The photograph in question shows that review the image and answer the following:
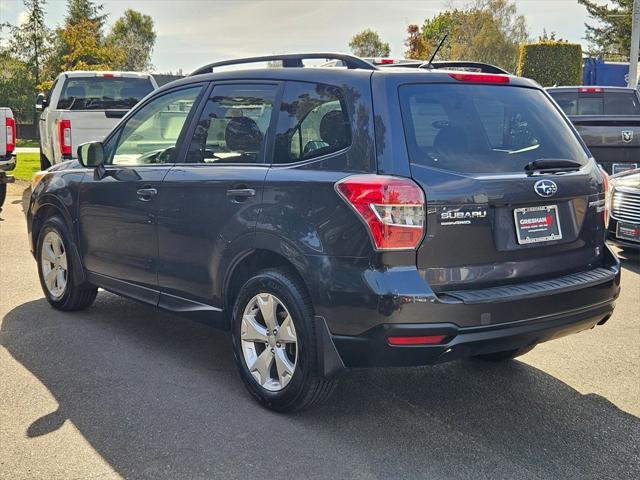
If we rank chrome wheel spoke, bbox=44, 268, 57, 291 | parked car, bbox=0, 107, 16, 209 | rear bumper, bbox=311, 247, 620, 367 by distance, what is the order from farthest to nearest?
parked car, bbox=0, 107, 16, 209 < chrome wheel spoke, bbox=44, 268, 57, 291 < rear bumper, bbox=311, 247, 620, 367

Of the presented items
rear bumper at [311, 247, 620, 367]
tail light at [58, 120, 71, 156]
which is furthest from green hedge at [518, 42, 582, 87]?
rear bumper at [311, 247, 620, 367]

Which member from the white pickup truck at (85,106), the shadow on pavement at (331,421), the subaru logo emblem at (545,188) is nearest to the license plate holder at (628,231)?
the shadow on pavement at (331,421)

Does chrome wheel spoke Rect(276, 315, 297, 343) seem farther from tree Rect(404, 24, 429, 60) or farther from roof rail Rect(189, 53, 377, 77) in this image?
tree Rect(404, 24, 429, 60)

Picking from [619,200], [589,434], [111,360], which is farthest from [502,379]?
[619,200]

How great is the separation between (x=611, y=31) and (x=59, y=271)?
6020cm

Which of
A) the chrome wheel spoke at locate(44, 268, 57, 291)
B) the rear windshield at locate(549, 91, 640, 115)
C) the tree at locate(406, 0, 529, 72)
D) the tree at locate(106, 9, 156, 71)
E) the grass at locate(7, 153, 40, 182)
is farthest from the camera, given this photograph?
the tree at locate(106, 9, 156, 71)

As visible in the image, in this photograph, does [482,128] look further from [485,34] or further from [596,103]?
[485,34]

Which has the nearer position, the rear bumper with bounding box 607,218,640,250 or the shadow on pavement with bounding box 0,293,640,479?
the shadow on pavement with bounding box 0,293,640,479

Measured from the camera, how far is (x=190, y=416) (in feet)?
13.6

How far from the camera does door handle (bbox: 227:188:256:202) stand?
14.0ft

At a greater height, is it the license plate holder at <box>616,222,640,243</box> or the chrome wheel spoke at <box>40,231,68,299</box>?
the chrome wheel spoke at <box>40,231,68,299</box>

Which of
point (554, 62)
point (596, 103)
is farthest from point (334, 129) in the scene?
point (554, 62)

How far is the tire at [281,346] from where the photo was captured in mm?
3945

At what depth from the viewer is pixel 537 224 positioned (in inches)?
156
